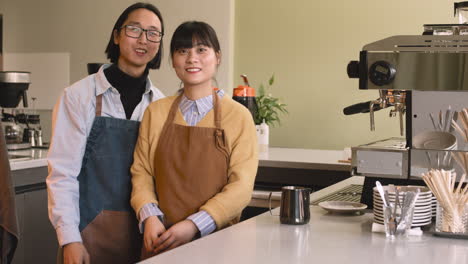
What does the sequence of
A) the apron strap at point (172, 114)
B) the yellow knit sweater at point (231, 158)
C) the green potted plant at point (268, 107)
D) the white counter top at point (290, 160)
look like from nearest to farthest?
the yellow knit sweater at point (231, 158), the apron strap at point (172, 114), the white counter top at point (290, 160), the green potted plant at point (268, 107)

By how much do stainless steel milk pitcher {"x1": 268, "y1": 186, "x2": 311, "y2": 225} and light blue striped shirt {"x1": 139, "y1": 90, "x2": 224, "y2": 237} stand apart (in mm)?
223

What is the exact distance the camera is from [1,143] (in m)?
2.47

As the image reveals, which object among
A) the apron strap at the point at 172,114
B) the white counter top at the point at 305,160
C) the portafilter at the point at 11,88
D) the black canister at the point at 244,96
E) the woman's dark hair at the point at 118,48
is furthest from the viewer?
the black canister at the point at 244,96

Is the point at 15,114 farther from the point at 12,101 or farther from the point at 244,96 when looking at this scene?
the point at 244,96

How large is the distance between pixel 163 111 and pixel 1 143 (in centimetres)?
73

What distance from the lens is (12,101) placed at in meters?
3.89

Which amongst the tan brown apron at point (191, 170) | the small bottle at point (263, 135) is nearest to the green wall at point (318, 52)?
the small bottle at point (263, 135)

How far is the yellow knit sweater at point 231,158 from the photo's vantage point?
202 cm

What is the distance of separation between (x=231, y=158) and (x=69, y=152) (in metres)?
0.53

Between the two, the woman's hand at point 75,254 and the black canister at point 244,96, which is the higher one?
the black canister at point 244,96

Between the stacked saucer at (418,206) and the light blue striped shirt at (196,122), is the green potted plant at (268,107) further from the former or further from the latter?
the stacked saucer at (418,206)

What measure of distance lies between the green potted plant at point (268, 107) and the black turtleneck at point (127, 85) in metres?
2.01

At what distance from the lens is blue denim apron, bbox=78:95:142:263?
215 centimetres

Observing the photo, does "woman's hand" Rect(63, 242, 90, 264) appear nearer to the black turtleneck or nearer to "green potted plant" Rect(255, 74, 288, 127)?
the black turtleneck
